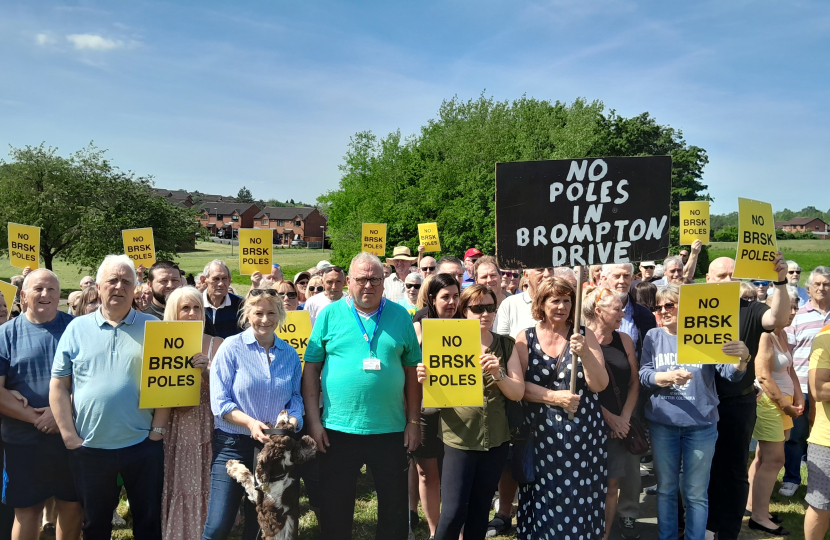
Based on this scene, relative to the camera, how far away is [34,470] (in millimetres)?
4184

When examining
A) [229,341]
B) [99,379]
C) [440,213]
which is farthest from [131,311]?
[440,213]

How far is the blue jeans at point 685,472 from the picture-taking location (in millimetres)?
4418

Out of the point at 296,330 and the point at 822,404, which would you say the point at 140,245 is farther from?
the point at 822,404

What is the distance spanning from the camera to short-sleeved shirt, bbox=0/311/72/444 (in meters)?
4.11

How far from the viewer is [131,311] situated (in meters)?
4.13

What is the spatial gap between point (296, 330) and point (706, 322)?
142 inches

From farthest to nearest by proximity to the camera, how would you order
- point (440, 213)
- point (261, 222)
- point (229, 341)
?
point (261, 222), point (440, 213), point (229, 341)

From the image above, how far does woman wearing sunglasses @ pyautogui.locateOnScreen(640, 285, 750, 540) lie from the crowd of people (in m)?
0.01

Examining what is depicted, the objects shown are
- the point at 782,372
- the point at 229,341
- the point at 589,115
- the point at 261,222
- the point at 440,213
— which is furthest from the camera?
the point at 261,222

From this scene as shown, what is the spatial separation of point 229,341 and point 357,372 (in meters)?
0.99

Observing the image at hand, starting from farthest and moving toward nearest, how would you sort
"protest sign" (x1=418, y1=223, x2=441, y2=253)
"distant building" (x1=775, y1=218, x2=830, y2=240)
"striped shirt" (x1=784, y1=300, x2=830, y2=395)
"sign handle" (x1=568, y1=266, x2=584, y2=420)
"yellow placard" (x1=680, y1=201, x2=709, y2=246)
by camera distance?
"distant building" (x1=775, y1=218, x2=830, y2=240) < "protest sign" (x1=418, y1=223, x2=441, y2=253) < "yellow placard" (x1=680, y1=201, x2=709, y2=246) < "striped shirt" (x1=784, y1=300, x2=830, y2=395) < "sign handle" (x1=568, y1=266, x2=584, y2=420)

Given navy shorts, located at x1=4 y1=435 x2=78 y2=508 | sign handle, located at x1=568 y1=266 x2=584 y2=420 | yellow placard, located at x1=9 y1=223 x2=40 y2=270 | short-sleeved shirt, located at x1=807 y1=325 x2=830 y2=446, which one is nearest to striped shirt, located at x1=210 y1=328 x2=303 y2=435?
navy shorts, located at x1=4 y1=435 x2=78 y2=508

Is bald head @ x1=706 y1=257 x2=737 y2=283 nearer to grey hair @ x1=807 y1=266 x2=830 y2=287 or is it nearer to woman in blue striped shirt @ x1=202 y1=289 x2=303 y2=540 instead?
grey hair @ x1=807 y1=266 x2=830 y2=287

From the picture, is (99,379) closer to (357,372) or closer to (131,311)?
(131,311)
